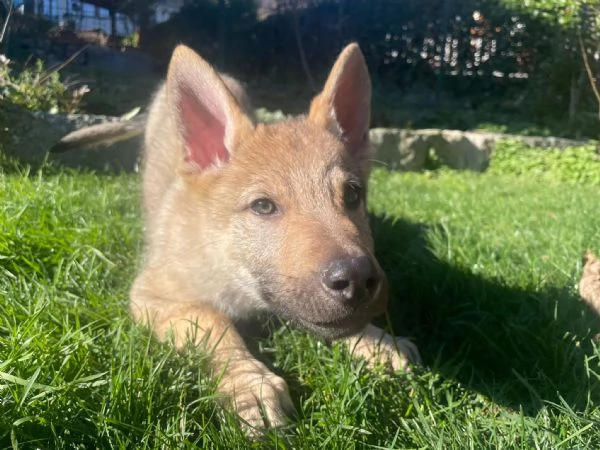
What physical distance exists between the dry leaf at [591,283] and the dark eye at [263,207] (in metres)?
1.54

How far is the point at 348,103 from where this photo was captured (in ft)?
9.78

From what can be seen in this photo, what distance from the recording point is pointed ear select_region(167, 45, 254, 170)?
2.72 m

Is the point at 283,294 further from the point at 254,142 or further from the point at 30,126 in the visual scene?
the point at 30,126

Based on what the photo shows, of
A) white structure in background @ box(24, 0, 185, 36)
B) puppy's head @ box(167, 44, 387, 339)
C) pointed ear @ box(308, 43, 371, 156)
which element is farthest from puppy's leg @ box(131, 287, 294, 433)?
white structure in background @ box(24, 0, 185, 36)

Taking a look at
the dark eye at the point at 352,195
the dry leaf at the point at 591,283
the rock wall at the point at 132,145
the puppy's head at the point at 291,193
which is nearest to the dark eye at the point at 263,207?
the puppy's head at the point at 291,193

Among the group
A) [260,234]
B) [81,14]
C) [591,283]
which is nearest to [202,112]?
[260,234]

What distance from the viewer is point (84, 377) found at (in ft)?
6.57

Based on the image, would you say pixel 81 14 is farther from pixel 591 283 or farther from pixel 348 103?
pixel 591 283

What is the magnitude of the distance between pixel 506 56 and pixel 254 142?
9802mm

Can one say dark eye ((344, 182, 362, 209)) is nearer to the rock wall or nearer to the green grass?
the green grass

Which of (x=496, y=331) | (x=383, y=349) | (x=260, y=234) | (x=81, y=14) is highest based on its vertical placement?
(x=81, y=14)

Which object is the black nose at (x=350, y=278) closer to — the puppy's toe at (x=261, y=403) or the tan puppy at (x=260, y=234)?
the tan puppy at (x=260, y=234)

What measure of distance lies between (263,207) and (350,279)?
670 millimetres

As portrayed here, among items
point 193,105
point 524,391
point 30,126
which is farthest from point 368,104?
point 30,126
